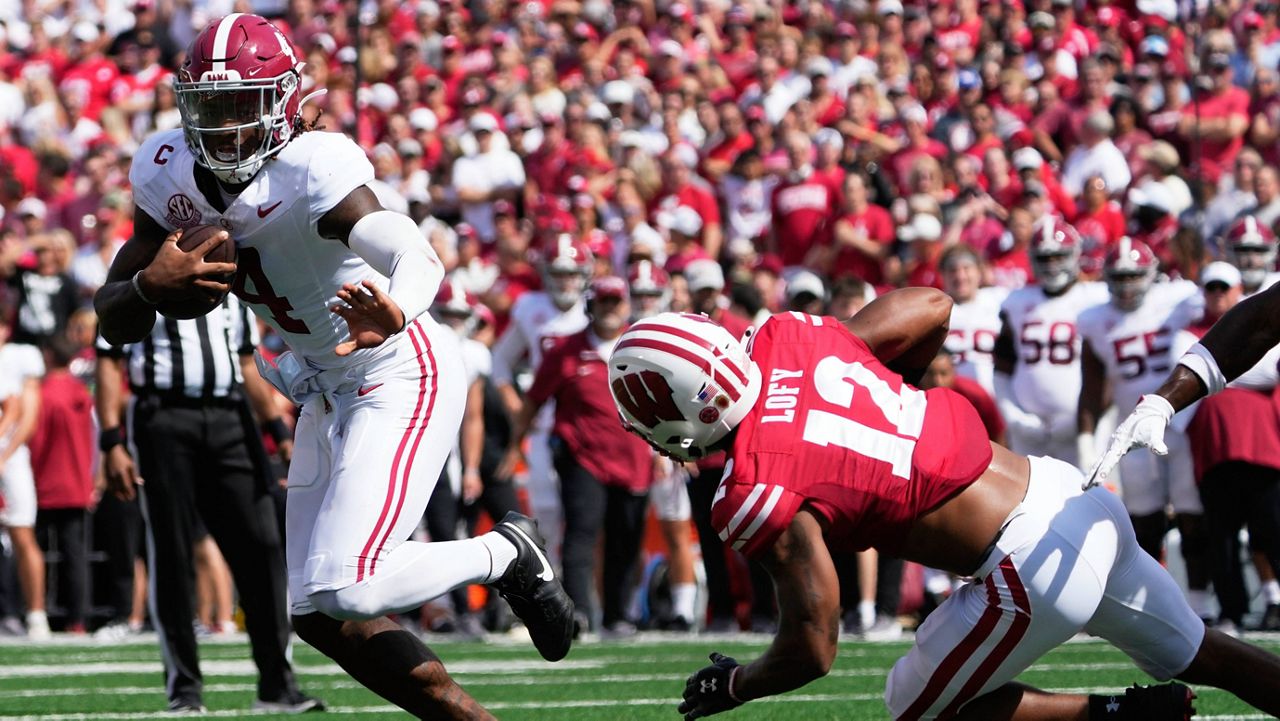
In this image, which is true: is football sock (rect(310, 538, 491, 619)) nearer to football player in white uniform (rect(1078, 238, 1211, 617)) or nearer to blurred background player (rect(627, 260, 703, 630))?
football player in white uniform (rect(1078, 238, 1211, 617))

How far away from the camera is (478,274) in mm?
12469

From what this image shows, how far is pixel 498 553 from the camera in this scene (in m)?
4.55

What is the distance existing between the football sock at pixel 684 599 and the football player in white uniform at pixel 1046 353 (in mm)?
1848

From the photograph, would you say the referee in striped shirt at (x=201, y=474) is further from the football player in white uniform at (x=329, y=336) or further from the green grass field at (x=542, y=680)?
the football player in white uniform at (x=329, y=336)

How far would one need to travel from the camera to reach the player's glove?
4.04 m

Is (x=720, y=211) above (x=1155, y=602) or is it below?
below

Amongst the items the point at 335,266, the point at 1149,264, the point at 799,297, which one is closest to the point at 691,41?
the point at 799,297

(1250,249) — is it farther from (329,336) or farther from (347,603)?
(347,603)

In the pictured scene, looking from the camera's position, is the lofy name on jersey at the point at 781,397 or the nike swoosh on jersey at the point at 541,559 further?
the nike swoosh on jersey at the point at 541,559

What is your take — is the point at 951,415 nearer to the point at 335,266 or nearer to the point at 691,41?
the point at 335,266

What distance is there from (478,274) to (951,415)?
8586 mm

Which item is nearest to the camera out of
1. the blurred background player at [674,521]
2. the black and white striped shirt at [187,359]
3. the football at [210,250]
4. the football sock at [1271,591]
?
the football at [210,250]

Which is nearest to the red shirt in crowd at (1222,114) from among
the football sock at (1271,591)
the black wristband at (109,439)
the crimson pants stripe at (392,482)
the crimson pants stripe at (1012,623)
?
the football sock at (1271,591)

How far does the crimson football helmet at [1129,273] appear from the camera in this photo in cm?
907
